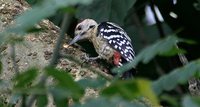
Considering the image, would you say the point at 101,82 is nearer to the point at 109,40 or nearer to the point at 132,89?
the point at 132,89

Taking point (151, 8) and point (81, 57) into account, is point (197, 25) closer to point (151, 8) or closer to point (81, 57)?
point (151, 8)

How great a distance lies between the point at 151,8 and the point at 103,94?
4.23 metres

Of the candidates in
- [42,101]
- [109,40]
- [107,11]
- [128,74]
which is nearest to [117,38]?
[109,40]

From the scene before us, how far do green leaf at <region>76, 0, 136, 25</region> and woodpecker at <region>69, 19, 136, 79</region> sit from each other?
26 centimetres

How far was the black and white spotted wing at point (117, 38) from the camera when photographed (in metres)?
5.19

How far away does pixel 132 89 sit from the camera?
1461 millimetres

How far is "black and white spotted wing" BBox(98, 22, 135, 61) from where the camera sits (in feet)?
17.0

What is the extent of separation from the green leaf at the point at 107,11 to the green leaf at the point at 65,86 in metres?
2.99

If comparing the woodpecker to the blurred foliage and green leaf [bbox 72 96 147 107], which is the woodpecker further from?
green leaf [bbox 72 96 147 107]

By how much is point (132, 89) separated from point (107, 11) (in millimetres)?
3464

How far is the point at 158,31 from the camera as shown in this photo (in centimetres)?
600

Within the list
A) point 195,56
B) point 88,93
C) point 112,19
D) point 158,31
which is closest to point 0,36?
point 88,93

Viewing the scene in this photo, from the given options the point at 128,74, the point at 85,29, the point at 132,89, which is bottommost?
the point at 132,89

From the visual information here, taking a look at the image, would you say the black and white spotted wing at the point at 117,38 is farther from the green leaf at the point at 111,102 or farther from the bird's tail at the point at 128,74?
the green leaf at the point at 111,102
